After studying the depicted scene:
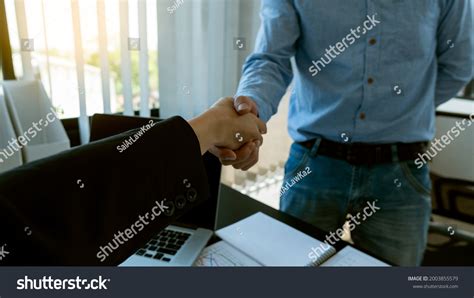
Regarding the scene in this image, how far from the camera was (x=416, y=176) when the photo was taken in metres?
1.09

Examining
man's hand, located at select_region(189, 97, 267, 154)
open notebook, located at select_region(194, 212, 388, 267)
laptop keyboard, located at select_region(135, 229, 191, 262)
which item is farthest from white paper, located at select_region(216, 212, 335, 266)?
man's hand, located at select_region(189, 97, 267, 154)

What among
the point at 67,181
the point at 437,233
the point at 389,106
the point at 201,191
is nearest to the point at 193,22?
the point at 389,106

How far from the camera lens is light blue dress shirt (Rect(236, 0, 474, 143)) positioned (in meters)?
1.01

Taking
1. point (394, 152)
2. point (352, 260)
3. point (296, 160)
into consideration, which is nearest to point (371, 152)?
point (394, 152)

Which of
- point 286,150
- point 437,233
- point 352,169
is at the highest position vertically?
point 352,169

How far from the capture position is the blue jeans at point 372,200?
42.1 inches

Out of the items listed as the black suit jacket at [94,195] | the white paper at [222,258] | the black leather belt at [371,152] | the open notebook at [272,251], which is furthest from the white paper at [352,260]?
the black suit jacket at [94,195]

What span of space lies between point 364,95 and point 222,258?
1.93 ft

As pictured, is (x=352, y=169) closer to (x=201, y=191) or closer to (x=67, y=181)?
(x=201, y=191)

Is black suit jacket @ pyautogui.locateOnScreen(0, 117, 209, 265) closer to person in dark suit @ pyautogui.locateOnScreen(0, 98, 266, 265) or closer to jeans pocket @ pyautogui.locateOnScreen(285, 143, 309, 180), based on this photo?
person in dark suit @ pyautogui.locateOnScreen(0, 98, 266, 265)

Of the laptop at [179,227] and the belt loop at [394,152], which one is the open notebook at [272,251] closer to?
the laptop at [179,227]

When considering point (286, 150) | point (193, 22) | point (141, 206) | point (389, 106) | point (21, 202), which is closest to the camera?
point (21, 202)

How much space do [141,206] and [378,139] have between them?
30.5 inches
